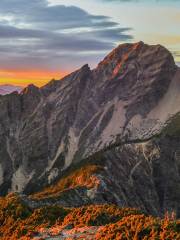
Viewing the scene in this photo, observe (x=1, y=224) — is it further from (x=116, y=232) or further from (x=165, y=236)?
(x=165, y=236)

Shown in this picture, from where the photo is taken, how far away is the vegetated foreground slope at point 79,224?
64375mm

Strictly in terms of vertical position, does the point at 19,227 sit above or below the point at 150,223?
below

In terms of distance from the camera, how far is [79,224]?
7869 centimetres

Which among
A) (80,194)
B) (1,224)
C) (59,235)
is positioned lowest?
(80,194)

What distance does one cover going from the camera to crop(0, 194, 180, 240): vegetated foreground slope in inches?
2534

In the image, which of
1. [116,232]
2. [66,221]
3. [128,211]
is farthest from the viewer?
[128,211]

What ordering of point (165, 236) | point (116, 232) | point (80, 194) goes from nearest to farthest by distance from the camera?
1. point (165, 236)
2. point (116, 232)
3. point (80, 194)

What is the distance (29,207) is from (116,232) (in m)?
38.7

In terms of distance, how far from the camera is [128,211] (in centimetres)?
9219

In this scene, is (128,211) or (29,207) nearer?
(128,211)

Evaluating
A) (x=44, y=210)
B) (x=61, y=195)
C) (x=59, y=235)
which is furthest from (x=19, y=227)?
(x=61, y=195)

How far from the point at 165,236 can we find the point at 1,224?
42.5 m

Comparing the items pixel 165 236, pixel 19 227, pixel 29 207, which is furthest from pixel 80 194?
pixel 165 236

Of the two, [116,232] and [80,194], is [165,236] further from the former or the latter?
[80,194]
